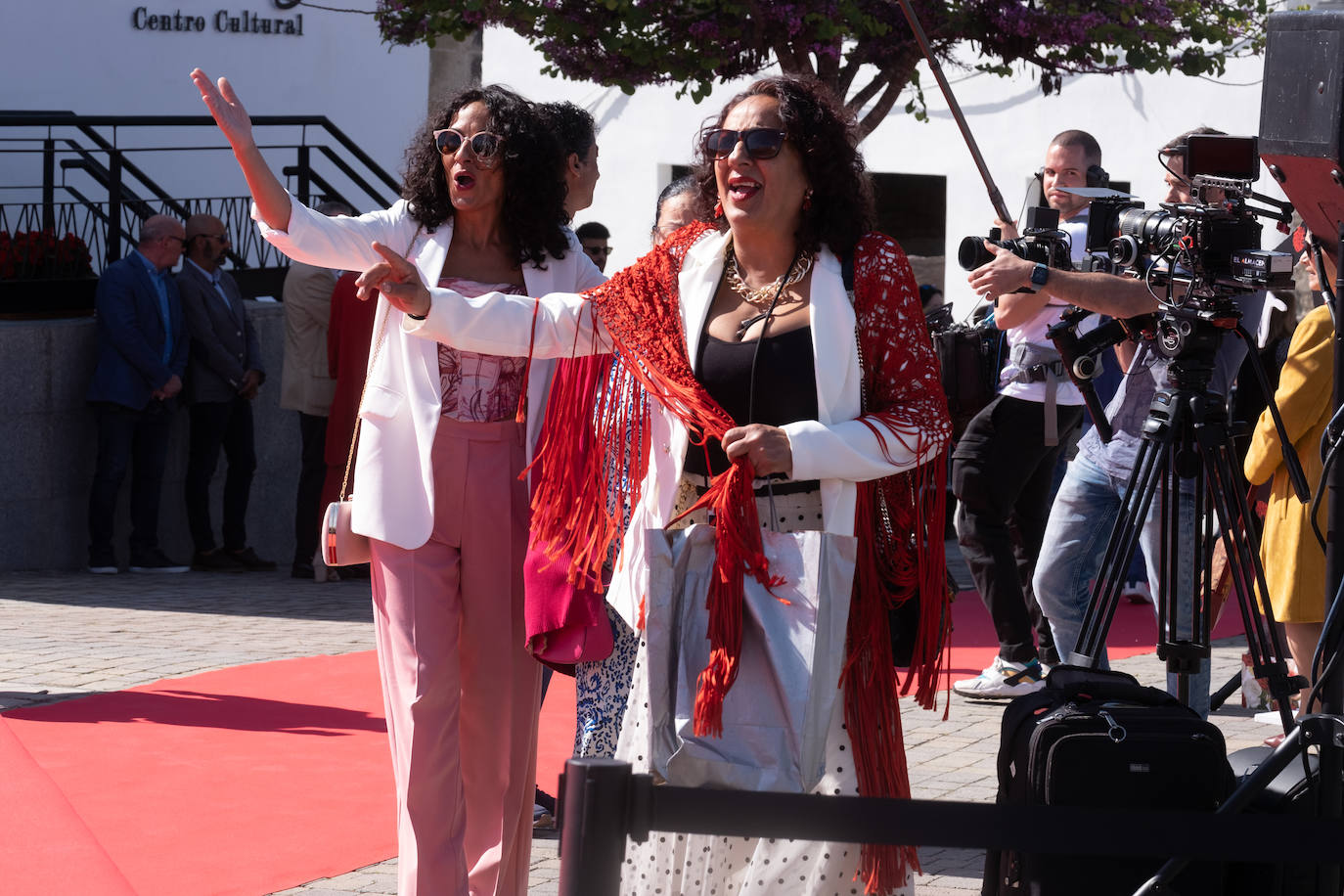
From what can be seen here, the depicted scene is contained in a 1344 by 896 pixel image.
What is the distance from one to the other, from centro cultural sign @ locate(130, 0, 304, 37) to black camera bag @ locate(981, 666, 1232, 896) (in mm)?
14636

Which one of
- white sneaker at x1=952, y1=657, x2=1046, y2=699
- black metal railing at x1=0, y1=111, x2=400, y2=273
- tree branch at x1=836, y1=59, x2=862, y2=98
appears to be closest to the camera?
white sneaker at x1=952, y1=657, x2=1046, y2=699

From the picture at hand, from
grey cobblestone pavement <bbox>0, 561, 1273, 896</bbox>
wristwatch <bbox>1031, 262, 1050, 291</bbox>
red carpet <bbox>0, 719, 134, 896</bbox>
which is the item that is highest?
wristwatch <bbox>1031, 262, 1050, 291</bbox>

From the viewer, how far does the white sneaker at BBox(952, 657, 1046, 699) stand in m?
6.92

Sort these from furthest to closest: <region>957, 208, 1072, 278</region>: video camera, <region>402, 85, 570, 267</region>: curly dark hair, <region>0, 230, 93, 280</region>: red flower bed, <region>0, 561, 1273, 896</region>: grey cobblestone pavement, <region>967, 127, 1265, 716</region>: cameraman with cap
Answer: <region>0, 230, 93, 280</region>: red flower bed < <region>967, 127, 1265, 716</region>: cameraman with cap < <region>0, 561, 1273, 896</region>: grey cobblestone pavement < <region>957, 208, 1072, 278</region>: video camera < <region>402, 85, 570, 267</region>: curly dark hair

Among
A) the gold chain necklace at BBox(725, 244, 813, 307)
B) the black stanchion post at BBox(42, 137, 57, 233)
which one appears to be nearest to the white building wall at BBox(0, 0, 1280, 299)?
the black stanchion post at BBox(42, 137, 57, 233)

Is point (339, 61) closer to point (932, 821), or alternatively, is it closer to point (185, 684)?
point (185, 684)

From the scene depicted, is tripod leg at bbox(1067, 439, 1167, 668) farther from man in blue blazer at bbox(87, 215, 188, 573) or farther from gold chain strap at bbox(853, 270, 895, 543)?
man in blue blazer at bbox(87, 215, 188, 573)

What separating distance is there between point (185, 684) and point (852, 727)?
432 cm

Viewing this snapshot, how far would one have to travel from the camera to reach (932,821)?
2.10 meters

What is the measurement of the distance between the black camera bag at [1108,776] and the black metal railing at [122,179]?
931 cm

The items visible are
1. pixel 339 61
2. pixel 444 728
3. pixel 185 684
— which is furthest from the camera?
pixel 339 61

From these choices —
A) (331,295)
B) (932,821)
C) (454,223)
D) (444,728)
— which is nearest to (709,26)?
(331,295)

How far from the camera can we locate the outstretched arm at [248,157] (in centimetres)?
408

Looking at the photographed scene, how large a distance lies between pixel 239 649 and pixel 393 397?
4.34m
